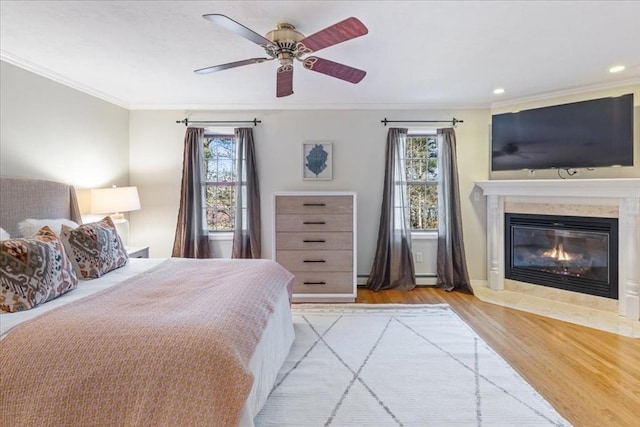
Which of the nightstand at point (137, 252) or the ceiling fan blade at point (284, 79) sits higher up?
the ceiling fan blade at point (284, 79)

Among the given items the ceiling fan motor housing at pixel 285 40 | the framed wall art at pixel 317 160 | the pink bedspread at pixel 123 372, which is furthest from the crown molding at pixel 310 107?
the pink bedspread at pixel 123 372

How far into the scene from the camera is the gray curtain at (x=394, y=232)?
13.8 feet

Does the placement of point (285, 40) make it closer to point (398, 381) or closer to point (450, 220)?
point (398, 381)

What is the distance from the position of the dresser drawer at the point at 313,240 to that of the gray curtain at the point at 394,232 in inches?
27.5

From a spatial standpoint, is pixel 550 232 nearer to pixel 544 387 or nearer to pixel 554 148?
pixel 554 148

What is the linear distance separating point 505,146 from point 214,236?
393cm

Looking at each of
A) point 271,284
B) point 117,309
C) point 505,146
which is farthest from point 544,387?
point 505,146

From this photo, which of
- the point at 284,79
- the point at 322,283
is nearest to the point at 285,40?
the point at 284,79

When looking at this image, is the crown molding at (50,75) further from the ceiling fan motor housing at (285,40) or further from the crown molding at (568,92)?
the crown molding at (568,92)

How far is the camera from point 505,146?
402 centimetres

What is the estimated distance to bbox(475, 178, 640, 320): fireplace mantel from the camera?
320cm

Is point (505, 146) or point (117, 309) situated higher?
point (505, 146)

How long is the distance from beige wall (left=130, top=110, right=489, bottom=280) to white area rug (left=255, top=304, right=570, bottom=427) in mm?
1609

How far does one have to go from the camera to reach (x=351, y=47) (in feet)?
8.30
